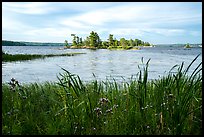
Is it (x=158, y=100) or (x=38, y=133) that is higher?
(x=158, y=100)

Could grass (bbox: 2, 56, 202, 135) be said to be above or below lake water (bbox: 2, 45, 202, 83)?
above

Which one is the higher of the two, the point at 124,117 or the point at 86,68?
the point at 124,117

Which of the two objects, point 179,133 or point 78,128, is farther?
point 78,128

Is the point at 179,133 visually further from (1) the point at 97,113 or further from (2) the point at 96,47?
(2) the point at 96,47

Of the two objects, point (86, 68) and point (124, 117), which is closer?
point (124, 117)

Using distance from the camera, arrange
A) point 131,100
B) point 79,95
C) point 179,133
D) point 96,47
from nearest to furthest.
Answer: point 179,133 → point 79,95 → point 131,100 → point 96,47

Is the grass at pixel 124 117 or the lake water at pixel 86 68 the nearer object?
the grass at pixel 124 117

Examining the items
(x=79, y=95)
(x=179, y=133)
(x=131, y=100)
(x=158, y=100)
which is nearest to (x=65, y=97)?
(x=79, y=95)

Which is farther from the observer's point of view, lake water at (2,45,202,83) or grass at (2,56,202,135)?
lake water at (2,45,202,83)

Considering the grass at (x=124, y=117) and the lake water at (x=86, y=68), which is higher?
the grass at (x=124, y=117)

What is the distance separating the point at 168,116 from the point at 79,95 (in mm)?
918

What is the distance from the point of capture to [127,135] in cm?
266

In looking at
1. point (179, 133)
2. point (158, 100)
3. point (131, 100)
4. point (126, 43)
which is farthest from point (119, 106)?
point (126, 43)

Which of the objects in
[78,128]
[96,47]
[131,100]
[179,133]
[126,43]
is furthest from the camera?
[126,43]
